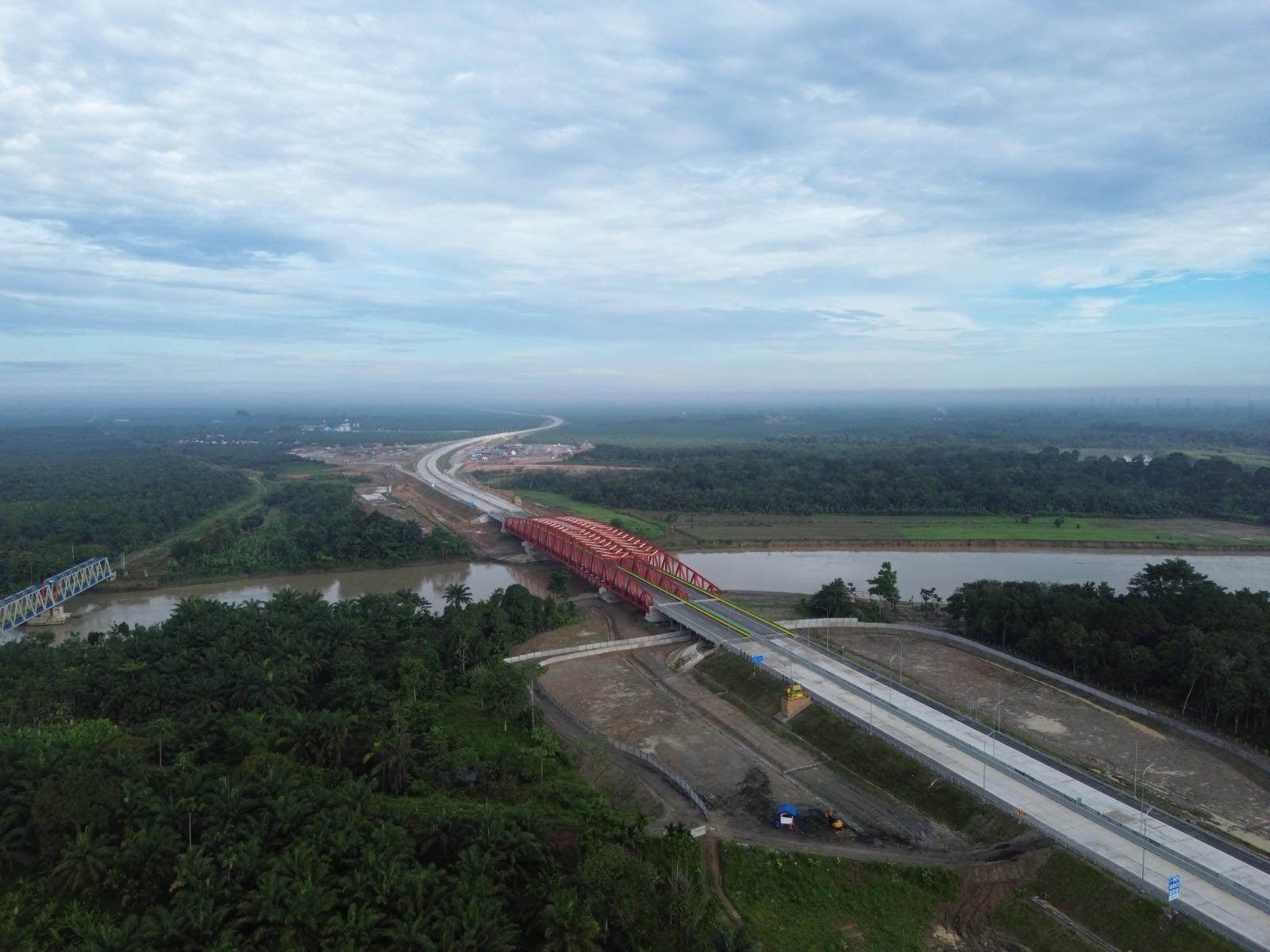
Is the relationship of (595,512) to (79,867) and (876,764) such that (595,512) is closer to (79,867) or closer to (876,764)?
(876,764)

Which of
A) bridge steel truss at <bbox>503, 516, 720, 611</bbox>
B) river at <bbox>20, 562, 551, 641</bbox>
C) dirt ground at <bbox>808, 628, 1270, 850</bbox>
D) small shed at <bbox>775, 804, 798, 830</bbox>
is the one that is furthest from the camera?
river at <bbox>20, 562, 551, 641</bbox>

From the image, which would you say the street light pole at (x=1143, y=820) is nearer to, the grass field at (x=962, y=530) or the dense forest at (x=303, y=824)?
the dense forest at (x=303, y=824)

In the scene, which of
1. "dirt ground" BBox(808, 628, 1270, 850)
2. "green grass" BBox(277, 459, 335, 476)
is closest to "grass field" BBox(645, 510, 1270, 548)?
"dirt ground" BBox(808, 628, 1270, 850)

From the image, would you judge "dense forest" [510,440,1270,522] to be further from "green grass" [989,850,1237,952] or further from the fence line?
"green grass" [989,850,1237,952]

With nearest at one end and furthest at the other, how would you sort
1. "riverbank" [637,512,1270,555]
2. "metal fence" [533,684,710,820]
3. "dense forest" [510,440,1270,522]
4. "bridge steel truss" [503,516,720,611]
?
"metal fence" [533,684,710,820]
"bridge steel truss" [503,516,720,611]
"riverbank" [637,512,1270,555]
"dense forest" [510,440,1270,522]

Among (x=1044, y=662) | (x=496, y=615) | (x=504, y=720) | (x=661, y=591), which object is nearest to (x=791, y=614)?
(x=661, y=591)

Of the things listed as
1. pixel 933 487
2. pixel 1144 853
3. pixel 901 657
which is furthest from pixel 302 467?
pixel 1144 853
